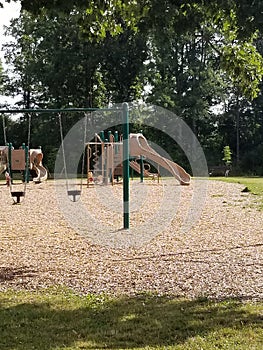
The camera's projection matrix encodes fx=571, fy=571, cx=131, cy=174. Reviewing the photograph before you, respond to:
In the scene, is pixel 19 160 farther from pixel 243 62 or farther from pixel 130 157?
pixel 243 62

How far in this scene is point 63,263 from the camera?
6668 mm

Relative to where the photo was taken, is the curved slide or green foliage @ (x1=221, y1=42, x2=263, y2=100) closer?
green foliage @ (x1=221, y1=42, x2=263, y2=100)

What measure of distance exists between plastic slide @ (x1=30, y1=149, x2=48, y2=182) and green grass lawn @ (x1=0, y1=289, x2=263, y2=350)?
1894cm

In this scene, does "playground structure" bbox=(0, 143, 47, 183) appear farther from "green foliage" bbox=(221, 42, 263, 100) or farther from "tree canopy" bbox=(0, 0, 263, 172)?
"green foliage" bbox=(221, 42, 263, 100)

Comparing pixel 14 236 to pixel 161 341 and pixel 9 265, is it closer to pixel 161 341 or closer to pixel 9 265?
pixel 9 265

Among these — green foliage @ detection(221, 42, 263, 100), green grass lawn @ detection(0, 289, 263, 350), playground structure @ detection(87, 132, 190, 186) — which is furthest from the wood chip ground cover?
playground structure @ detection(87, 132, 190, 186)

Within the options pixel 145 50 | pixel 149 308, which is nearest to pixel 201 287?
pixel 149 308

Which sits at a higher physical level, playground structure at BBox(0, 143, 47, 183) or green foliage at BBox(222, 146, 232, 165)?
green foliage at BBox(222, 146, 232, 165)

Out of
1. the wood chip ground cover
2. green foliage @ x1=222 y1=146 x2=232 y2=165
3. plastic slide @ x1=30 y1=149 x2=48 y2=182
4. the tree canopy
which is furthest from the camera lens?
the tree canopy

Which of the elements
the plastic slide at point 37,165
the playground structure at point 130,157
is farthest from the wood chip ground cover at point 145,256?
the plastic slide at point 37,165

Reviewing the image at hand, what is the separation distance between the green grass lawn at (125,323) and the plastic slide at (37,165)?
62.1 ft

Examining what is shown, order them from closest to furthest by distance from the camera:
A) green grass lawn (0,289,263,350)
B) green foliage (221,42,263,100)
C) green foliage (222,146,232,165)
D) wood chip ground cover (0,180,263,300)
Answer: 1. green grass lawn (0,289,263,350)
2. wood chip ground cover (0,180,263,300)
3. green foliage (221,42,263,100)
4. green foliage (222,146,232,165)

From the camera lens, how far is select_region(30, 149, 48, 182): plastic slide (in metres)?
23.9

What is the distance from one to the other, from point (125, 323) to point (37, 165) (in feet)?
69.9
